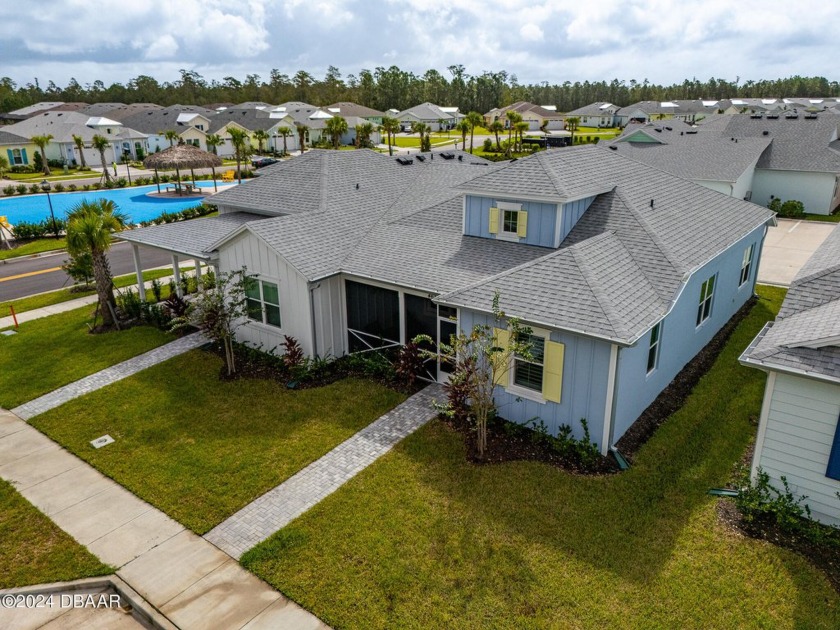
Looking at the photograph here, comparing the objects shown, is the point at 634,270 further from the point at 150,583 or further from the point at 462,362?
the point at 150,583

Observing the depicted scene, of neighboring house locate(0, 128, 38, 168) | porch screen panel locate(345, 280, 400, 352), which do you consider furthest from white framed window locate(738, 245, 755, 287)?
neighboring house locate(0, 128, 38, 168)

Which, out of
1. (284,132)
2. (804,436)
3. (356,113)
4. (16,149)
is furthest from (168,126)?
(804,436)

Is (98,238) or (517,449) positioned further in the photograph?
(98,238)

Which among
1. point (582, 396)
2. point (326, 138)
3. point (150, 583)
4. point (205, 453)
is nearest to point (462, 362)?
point (582, 396)

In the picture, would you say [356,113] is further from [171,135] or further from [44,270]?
[44,270]

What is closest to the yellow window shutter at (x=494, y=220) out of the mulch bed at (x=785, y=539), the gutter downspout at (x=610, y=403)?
the gutter downspout at (x=610, y=403)

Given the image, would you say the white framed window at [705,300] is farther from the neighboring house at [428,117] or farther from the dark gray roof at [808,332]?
the neighboring house at [428,117]

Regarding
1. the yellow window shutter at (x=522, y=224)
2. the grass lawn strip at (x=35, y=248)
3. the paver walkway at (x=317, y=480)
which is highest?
the yellow window shutter at (x=522, y=224)
